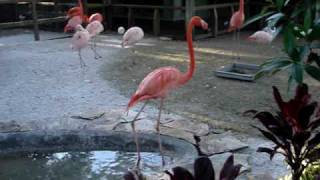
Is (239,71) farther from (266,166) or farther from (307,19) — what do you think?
(307,19)

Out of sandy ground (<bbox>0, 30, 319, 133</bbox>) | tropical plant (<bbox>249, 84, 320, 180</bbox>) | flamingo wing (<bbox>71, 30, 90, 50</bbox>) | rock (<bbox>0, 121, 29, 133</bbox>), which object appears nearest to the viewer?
tropical plant (<bbox>249, 84, 320, 180</bbox>)

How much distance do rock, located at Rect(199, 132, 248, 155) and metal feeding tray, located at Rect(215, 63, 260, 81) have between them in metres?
2.15

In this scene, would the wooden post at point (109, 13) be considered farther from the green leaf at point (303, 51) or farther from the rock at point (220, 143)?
the green leaf at point (303, 51)

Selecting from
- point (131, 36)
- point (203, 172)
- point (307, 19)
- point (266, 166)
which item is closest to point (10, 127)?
point (266, 166)

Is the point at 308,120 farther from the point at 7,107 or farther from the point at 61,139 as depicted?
the point at 7,107

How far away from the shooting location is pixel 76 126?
14.8ft

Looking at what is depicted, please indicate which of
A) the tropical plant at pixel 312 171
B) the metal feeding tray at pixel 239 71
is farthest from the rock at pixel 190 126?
the metal feeding tray at pixel 239 71

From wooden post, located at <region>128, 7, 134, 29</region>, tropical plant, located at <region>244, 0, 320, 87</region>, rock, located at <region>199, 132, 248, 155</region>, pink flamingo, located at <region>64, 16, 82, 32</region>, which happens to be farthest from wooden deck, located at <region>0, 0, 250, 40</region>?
tropical plant, located at <region>244, 0, 320, 87</region>

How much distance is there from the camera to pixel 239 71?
6.74 m

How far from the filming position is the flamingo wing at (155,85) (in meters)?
3.79

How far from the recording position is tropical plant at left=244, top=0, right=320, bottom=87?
1.89 meters

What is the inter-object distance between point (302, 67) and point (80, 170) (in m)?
2.34

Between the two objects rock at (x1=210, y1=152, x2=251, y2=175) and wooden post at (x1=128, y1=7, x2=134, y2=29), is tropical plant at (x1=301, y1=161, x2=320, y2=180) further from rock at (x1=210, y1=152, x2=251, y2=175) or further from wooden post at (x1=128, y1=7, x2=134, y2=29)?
wooden post at (x1=128, y1=7, x2=134, y2=29)

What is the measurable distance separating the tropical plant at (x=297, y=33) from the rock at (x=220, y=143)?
1.69 metres
